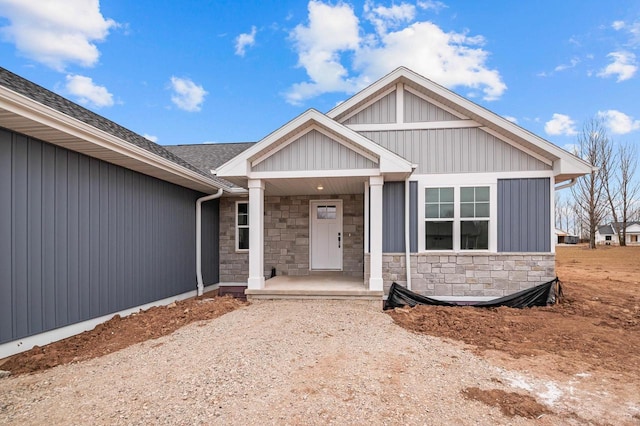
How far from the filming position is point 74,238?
4.98 meters

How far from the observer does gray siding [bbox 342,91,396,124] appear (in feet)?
24.3

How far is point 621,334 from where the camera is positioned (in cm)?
509

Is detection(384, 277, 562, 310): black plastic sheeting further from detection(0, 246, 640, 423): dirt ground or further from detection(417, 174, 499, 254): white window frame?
detection(417, 174, 499, 254): white window frame

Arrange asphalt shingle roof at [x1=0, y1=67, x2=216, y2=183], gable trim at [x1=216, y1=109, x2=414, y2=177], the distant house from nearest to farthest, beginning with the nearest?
asphalt shingle roof at [x1=0, y1=67, x2=216, y2=183]
gable trim at [x1=216, y1=109, x2=414, y2=177]
the distant house

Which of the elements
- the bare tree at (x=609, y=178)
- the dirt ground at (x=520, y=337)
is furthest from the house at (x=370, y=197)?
the bare tree at (x=609, y=178)

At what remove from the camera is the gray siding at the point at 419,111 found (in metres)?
7.28

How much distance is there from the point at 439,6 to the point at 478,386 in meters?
10.2

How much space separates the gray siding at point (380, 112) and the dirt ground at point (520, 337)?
4.08m

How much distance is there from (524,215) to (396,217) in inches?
104

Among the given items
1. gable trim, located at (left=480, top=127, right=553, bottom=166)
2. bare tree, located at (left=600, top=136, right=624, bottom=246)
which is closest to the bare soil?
gable trim, located at (left=480, top=127, right=553, bottom=166)

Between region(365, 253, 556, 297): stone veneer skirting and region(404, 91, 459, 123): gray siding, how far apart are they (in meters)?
2.96

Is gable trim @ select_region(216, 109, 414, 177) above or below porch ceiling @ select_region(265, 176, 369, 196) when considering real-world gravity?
above

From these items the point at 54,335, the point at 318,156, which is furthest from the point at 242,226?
the point at 54,335

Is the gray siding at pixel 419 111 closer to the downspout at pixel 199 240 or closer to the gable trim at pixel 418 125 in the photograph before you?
the gable trim at pixel 418 125
